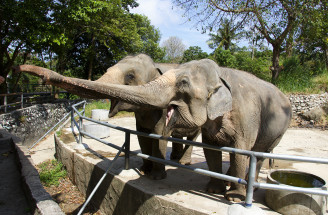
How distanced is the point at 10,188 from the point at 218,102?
3.70 metres

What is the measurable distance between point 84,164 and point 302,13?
9.32m

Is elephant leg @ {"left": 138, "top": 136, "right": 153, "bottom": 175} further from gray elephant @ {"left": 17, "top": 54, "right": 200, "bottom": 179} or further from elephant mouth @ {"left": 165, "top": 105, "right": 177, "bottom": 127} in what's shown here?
elephant mouth @ {"left": 165, "top": 105, "right": 177, "bottom": 127}

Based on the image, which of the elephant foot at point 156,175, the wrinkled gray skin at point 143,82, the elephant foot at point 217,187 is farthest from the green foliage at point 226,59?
the elephant foot at point 217,187

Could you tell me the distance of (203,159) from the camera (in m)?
5.06

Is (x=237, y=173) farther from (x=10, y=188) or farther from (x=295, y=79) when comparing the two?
(x=295, y=79)

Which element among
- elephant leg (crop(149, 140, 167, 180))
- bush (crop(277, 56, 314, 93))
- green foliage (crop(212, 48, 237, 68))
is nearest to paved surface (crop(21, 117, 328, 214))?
elephant leg (crop(149, 140, 167, 180))

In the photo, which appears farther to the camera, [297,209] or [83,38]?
[83,38]

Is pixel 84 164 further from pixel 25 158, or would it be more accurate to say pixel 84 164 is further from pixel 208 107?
pixel 208 107

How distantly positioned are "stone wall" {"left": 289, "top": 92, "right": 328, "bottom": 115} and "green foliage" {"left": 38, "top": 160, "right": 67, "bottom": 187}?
9.27 metres

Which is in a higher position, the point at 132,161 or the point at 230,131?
the point at 230,131

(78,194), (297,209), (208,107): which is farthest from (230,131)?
(78,194)

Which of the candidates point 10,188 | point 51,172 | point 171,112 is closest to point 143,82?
point 171,112

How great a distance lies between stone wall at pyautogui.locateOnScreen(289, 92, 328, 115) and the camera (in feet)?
34.8

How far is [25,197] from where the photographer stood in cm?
377
